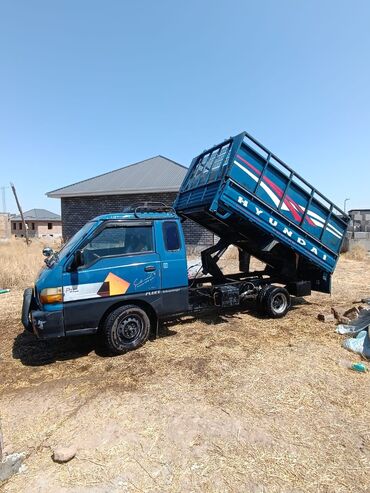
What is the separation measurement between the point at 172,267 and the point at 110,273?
1.09 metres

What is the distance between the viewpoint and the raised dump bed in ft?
20.8

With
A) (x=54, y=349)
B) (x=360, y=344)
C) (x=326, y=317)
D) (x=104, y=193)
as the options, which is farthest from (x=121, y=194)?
(x=360, y=344)

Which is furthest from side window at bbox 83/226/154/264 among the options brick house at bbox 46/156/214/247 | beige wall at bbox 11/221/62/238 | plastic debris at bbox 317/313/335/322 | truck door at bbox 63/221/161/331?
beige wall at bbox 11/221/62/238

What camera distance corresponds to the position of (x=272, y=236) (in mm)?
6867

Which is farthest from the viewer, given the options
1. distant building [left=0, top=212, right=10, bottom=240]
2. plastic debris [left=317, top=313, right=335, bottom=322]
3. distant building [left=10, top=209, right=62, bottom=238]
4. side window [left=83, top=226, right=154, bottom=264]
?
distant building [left=10, top=209, right=62, bottom=238]

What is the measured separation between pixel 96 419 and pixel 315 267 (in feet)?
19.4

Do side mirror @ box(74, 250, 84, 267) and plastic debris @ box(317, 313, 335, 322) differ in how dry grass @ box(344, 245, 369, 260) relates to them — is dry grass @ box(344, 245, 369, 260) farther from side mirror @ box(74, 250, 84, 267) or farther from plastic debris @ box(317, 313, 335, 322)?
side mirror @ box(74, 250, 84, 267)

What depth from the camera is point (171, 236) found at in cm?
586

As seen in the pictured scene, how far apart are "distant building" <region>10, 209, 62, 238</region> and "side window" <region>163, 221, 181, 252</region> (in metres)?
49.4

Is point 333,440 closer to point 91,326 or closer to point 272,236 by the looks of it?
point 91,326

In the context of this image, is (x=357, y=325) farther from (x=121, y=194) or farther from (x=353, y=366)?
(x=121, y=194)

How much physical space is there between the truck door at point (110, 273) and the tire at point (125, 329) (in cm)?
18

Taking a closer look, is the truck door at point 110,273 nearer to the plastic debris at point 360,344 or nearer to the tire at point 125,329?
the tire at point 125,329

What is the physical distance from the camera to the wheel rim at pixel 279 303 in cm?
735
